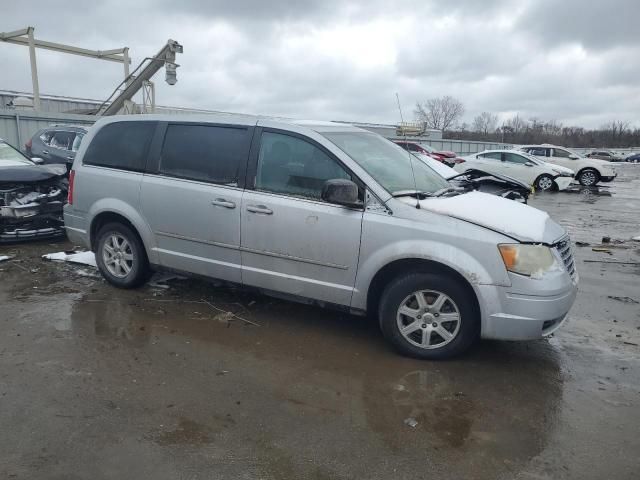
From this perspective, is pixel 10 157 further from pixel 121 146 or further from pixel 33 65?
pixel 33 65

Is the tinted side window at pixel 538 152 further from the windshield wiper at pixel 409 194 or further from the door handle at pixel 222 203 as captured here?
the door handle at pixel 222 203

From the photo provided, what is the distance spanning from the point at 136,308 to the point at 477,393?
128 inches

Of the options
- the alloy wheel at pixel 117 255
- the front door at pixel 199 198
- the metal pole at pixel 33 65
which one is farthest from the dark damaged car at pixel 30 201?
the metal pole at pixel 33 65

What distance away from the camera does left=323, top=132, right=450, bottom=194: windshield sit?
170 inches

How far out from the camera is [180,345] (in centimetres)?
422

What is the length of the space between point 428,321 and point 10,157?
303 inches

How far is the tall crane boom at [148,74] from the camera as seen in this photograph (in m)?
19.3

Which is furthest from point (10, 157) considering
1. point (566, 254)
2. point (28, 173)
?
point (566, 254)

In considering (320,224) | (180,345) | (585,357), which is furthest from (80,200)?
(585,357)

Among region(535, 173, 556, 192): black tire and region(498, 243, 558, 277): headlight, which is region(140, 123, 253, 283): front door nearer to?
region(498, 243, 558, 277): headlight

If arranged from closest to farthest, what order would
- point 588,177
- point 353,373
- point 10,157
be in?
point 353,373, point 10,157, point 588,177

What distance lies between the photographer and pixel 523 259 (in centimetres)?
369

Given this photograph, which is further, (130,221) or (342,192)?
(130,221)

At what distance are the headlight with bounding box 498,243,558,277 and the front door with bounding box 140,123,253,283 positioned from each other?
225 centimetres
